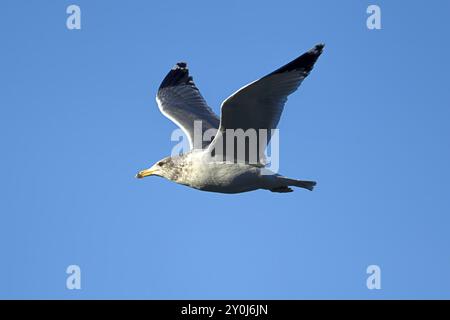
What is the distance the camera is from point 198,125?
1073 cm

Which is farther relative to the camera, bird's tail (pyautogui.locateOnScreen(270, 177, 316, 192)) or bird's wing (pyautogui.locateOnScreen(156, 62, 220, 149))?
bird's wing (pyautogui.locateOnScreen(156, 62, 220, 149))

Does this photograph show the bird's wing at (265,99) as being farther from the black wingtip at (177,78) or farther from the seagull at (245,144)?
the black wingtip at (177,78)

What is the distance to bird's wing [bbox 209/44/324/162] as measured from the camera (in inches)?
334

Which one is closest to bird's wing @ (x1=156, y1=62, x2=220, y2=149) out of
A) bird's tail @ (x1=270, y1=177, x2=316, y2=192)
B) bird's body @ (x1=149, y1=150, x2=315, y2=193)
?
bird's body @ (x1=149, y1=150, x2=315, y2=193)

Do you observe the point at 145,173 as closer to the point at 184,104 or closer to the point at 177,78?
the point at 184,104

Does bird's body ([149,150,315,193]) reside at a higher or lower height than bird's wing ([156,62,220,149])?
lower

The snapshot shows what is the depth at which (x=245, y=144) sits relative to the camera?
30.5 feet

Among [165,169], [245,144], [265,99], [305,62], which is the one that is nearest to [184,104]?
[165,169]

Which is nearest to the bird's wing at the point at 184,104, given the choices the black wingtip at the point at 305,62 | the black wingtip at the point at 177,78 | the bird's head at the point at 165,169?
the black wingtip at the point at 177,78

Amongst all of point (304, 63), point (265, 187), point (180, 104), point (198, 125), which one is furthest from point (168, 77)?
point (304, 63)

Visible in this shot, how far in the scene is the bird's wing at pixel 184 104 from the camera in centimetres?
1073

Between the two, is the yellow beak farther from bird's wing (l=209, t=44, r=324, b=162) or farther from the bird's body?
bird's wing (l=209, t=44, r=324, b=162)

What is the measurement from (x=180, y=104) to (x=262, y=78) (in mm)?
3392
